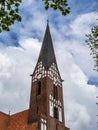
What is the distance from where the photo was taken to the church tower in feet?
97.3

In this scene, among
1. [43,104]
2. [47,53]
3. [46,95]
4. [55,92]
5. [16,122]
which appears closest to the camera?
[43,104]

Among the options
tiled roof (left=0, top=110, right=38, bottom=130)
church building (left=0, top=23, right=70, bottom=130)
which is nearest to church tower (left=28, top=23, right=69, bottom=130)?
church building (left=0, top=23, right=70, bottom=130)

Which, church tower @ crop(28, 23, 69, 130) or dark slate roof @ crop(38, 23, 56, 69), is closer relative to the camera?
church tower @ crop(28, 23, 69, 130)

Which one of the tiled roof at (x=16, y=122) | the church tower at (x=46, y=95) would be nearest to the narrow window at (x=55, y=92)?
the church tower at (x=46, y=95)

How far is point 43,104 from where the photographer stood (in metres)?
30.8

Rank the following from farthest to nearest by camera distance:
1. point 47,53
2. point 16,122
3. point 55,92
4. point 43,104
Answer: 1. point 47,53
2. point 55,92
3. point 16,122
4. point 43,104

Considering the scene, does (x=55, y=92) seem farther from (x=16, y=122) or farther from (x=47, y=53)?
(x=47, y=53)

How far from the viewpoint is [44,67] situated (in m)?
35.2

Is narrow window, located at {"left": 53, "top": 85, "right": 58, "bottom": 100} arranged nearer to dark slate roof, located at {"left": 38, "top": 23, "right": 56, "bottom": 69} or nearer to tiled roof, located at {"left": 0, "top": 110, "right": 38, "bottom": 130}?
dark slate roof, located at {"left": 38, "top": 23, "right": 56, "bottom": 69}

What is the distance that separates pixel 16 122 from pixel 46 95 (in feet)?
17.9

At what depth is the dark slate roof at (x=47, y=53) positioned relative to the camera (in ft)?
119

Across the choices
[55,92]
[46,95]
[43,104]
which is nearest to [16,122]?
[43,104]

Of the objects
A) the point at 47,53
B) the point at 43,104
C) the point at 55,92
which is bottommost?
the point at 43,104

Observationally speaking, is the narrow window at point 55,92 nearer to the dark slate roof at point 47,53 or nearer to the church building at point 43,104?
the church building at point 43,104
